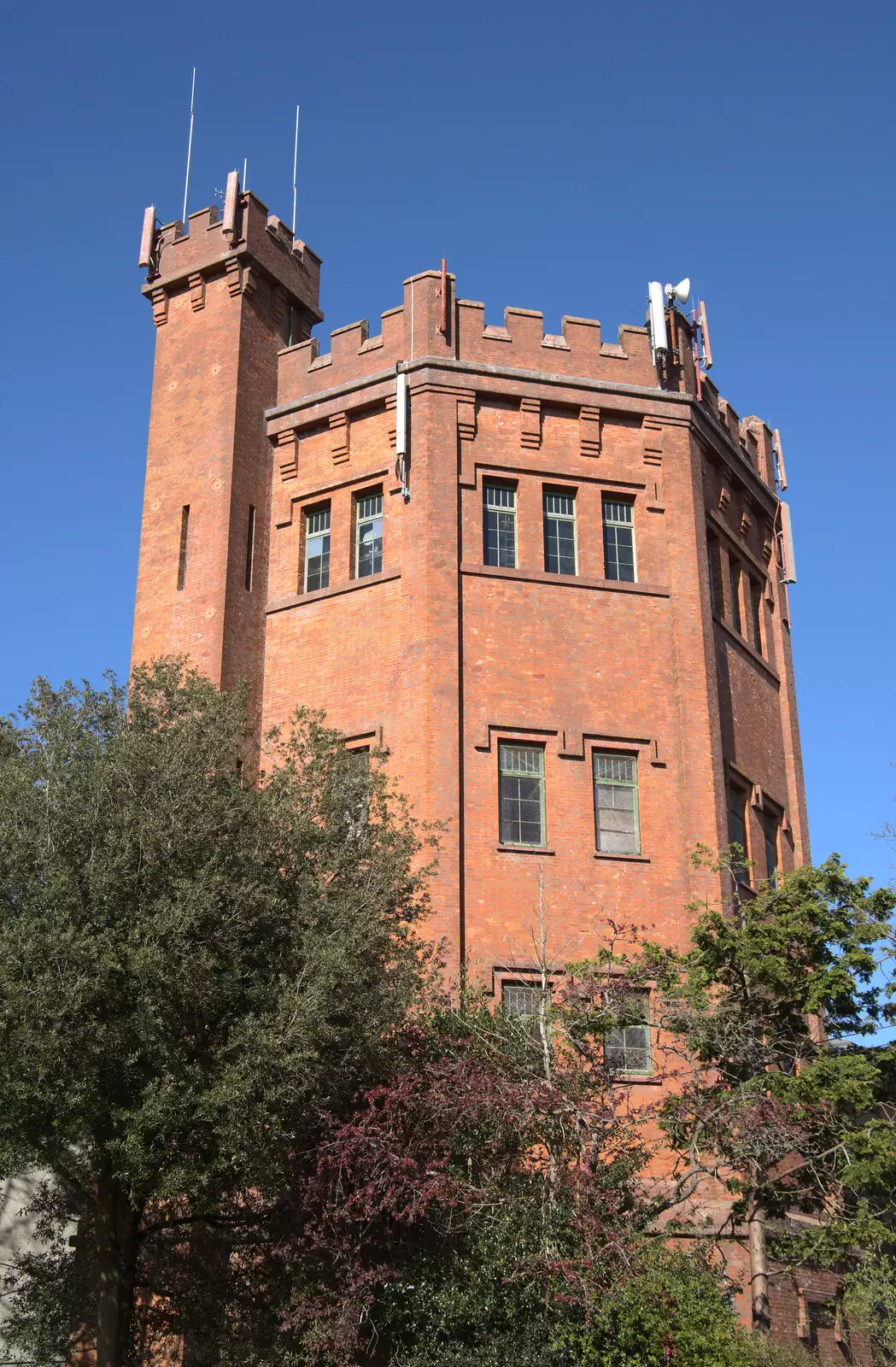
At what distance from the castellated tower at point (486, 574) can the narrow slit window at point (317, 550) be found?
44 millimetres

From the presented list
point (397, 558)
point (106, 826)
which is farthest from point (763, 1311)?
point (397, 558)

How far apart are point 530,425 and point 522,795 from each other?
6.39 m

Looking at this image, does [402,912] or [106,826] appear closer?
[106,826]

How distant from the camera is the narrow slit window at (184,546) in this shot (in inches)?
1025

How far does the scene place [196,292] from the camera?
91.9 ft

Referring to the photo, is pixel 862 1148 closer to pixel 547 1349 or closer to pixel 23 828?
pixel 547 1349

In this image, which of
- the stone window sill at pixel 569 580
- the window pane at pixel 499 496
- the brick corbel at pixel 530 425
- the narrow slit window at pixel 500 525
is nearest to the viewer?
the stone window sill at pixel 569 580

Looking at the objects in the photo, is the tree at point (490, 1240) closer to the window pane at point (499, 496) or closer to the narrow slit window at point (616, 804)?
the narrow slit window at point (616, 804)

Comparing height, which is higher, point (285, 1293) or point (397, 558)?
point (397, 558)

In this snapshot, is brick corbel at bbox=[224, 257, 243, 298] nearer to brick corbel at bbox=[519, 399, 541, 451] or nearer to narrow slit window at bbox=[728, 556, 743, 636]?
brick corbel at bbox=[519, 399, 541, 451]

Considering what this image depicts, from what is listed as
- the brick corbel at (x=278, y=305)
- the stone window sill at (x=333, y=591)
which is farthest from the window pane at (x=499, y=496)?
the brick corbel at (x=278, y=305)

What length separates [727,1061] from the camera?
59.6 feet

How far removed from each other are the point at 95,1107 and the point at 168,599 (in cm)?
1229

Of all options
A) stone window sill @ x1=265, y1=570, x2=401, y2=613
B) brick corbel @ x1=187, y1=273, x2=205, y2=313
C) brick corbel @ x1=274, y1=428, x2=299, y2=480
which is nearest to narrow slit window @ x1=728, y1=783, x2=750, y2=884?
stone window sill @ x1=265, y1=570, x2=401, y2=613
